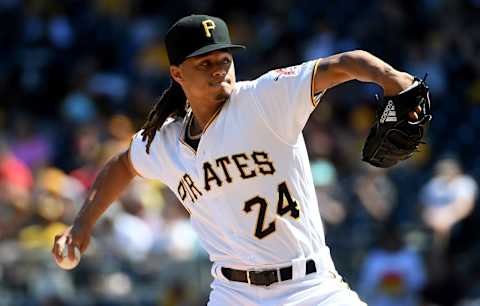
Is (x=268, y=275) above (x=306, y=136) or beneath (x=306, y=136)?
above

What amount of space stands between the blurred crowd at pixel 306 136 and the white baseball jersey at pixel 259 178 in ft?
13.4

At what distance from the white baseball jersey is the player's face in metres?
0.05

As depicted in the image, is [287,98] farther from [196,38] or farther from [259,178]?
[196,38]

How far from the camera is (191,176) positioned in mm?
5004

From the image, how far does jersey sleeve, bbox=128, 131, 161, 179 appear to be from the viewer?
5.28 meters

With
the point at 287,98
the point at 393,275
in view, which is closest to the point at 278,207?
the point at 287,98

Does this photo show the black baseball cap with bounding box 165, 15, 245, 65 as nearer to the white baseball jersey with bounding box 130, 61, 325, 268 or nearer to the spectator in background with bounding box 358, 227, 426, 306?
the white baseball jersey with bounding box 130, 61, 325, 268

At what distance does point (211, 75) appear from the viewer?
4891 millimetres

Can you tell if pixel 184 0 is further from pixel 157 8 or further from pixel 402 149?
pixel 402 149

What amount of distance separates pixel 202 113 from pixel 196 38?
0.35 meters

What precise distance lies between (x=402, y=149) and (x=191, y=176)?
1.03 meters

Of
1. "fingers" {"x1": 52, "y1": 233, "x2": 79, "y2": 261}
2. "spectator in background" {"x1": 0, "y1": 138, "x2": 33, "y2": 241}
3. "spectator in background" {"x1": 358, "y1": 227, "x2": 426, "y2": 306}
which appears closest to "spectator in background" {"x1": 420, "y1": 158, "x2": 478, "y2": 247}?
"spectator in background" {"x1": 358, "y1": 227, "x2": 426, "y2": 306}

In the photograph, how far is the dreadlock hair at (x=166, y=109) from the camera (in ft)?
17.2

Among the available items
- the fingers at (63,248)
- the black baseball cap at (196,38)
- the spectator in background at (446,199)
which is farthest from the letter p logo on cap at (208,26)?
the spectator in background at (446,199)
